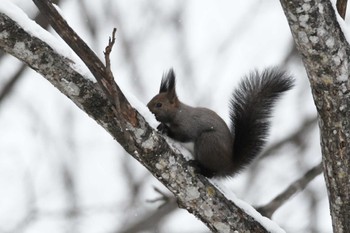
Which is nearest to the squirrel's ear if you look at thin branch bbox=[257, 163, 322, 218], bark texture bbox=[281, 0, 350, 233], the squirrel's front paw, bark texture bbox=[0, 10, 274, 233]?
the squirrel's front paw

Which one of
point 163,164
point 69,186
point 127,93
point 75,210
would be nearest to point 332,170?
point 163,164

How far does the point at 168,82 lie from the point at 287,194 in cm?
79

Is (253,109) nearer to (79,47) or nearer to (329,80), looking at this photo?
(329,80)

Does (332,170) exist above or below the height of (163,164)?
below

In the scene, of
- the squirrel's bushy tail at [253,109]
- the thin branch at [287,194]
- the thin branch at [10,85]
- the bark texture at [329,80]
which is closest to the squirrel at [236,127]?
the squirrel's bushy tail at [253,109]

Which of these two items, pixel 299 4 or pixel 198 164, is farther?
pixel 198 164

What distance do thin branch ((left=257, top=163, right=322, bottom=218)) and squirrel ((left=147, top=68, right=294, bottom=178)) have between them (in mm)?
249

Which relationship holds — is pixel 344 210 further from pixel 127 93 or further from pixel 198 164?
pixel 127 93

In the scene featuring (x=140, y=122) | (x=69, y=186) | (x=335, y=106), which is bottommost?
(x=335, y=106)

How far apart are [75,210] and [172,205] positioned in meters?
1.58

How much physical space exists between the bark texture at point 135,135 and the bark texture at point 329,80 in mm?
343

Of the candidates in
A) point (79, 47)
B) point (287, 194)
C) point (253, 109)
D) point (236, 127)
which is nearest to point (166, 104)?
point (236, 127)

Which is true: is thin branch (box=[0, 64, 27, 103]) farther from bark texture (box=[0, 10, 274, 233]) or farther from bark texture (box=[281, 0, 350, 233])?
bark texture (box=[281, 0, 350, 233])

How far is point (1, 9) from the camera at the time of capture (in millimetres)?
2305
